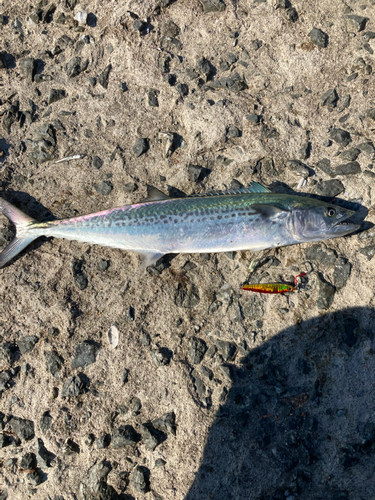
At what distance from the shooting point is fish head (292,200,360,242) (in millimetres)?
3559

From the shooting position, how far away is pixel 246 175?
3959mm

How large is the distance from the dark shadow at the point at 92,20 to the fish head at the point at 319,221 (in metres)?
3.35

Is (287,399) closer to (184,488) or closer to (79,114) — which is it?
(184,488)

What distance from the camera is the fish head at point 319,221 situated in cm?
356

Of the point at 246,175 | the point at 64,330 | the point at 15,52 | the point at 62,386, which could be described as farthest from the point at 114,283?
the point at 15,52

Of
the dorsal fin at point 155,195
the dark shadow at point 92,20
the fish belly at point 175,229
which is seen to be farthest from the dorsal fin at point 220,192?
the dark shadow at point 92,20

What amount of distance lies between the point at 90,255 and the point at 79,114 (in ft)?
5.72

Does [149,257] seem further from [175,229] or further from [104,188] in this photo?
[104,188]

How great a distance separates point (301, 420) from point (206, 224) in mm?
2212

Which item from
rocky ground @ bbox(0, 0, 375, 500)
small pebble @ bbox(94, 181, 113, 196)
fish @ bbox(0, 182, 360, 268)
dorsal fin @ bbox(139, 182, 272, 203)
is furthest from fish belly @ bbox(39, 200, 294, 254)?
small pebble @ bbox(94, 181, 113, 196)

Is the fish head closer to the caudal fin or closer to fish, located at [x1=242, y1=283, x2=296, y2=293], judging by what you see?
fish, located at [x1=242, y1=283, x2=296, y2=293]

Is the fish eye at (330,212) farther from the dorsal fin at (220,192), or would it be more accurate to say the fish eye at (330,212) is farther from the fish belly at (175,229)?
the dorsal fin at (220,192)

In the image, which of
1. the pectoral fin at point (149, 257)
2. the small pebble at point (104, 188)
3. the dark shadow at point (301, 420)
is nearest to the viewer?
the dark shadow at point (301, 420)

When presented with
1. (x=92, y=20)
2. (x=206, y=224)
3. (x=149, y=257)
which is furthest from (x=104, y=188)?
(x=92, y=20)
